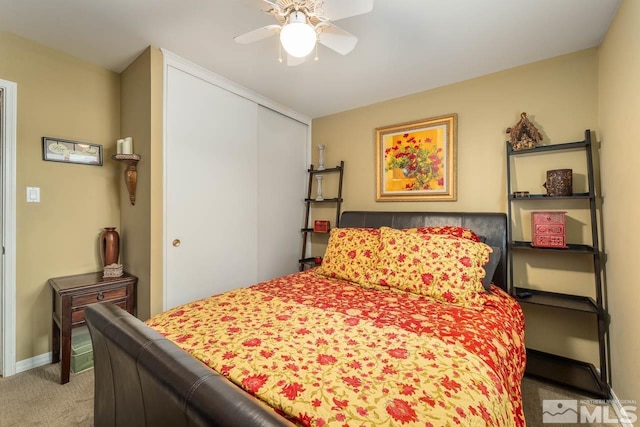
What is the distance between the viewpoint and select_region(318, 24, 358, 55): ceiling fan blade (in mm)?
1539

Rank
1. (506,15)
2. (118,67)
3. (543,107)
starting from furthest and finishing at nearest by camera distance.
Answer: (118,67) < (543,107) < (506,15)

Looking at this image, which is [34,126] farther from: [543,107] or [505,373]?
[543,107]

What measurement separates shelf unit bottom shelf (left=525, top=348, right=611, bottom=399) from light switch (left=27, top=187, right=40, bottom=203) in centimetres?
394

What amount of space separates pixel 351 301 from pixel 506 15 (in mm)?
2048

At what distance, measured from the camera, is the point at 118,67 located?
2.47 meters

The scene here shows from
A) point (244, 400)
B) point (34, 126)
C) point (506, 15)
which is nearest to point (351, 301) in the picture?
point (244, 400)

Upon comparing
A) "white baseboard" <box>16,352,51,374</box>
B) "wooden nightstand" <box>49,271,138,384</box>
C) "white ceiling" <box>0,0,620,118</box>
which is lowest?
"white baseboard" <box>16,352,51,374</box>

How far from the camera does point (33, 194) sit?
2141mm

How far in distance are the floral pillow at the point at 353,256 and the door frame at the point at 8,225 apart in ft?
7.54

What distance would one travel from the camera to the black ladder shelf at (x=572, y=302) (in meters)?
1.90

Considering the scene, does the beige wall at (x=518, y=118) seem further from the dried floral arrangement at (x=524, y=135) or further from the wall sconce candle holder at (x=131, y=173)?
the wall sconce candle holder at (x=131, y=173)

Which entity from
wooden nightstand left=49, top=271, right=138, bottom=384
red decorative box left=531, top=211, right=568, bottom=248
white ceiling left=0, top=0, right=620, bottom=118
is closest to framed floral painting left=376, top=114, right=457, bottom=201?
white ceiling left=0, top=0, right=620, bottom=118

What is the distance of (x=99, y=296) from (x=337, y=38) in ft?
8.01

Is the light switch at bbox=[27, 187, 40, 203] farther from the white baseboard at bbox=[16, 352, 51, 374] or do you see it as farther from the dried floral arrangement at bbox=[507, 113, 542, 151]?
the dried floral arrangement at bbox=[507, 113, 542, 151]
